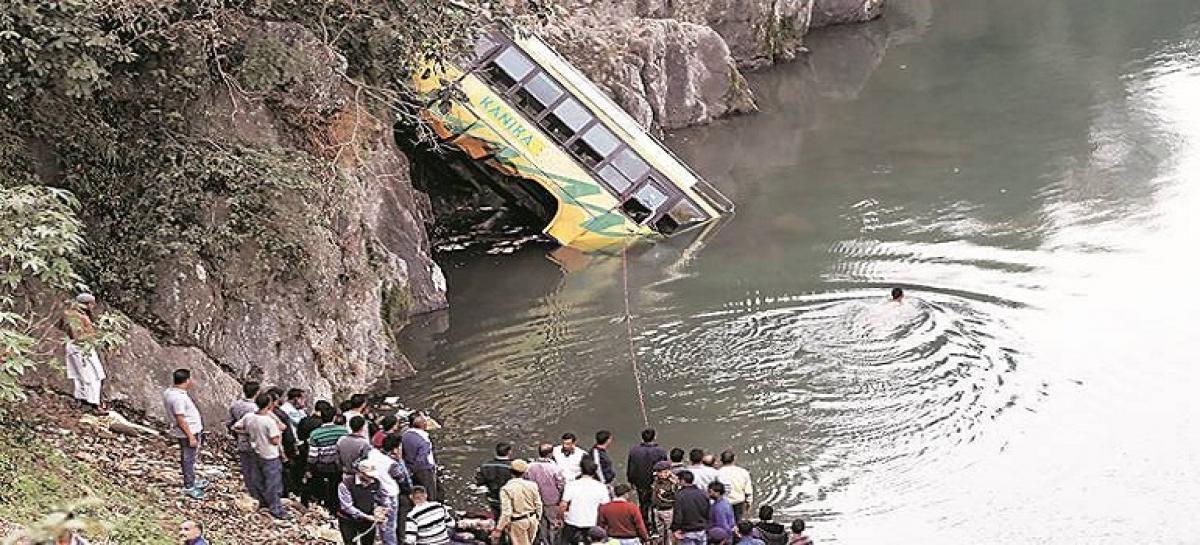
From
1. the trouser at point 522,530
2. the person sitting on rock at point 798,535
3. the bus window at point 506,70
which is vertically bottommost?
the person sitting on rock at point 798,535

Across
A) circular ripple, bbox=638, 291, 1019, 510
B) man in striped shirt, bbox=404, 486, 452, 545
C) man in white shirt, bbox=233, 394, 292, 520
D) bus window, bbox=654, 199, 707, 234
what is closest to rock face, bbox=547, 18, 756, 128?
bus window, bbox=654, 199, 707, 234

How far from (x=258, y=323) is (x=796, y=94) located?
26.5 m

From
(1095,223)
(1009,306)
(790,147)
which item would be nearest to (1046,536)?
(1009,306)

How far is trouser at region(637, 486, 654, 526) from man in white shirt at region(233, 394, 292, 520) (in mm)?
3875

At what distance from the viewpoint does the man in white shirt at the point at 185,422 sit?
46.8 ft

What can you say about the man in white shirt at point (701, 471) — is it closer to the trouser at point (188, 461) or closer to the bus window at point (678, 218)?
the trouser at point (188, 461)

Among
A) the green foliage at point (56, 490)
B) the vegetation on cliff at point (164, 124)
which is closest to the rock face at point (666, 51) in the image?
the vegetation on cliff at point (164, 124)

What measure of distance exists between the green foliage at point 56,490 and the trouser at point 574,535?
3.73 metres

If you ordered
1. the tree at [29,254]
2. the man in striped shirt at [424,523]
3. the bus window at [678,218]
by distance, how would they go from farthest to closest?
the bus window at [678,218], the man in striped shirt at [424,523], the tree at [29,254]

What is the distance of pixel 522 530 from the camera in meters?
14.3

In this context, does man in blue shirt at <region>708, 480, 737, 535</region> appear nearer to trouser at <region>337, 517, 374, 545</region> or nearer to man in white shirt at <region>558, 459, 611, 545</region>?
man in white shirt at <region>558, 459, 611, 545</region>

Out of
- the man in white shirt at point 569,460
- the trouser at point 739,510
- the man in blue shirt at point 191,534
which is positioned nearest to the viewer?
the man in blue shirt at point 191,534

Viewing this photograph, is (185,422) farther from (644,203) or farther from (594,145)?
(644,203)

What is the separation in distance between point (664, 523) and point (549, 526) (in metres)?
1.36
